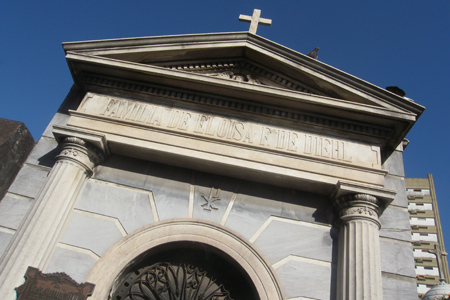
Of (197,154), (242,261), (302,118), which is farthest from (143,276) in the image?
(302,118)

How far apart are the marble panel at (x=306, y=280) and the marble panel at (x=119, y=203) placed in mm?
2398

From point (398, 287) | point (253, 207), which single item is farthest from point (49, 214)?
point (398, 287)

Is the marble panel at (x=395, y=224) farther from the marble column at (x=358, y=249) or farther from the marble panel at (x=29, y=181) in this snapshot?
the marble panel at (x=29, y=181)

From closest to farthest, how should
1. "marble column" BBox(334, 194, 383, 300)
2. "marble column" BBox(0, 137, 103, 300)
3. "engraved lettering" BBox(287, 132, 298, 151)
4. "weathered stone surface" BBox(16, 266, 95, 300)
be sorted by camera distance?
"weathered stone surface" BBox(16, 266, 95, 300), "marble column" BBox(334, 194, 383, 300), "marble column" BBox(0, 137, 103, 300), "engraved lettering" BBox(287, 132, 298, 151)

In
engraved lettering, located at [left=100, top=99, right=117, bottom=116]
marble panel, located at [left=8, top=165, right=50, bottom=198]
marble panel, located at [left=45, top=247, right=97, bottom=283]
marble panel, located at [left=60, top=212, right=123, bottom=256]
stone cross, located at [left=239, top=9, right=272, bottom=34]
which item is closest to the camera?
marble panel, located at [left=45, top=247, right=97, bottom=283]

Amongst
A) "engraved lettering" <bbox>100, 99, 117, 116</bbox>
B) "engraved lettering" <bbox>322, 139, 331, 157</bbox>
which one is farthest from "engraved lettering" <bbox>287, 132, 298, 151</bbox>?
"engraved lettering" <bbox>100, 99, 117, 116</bbox>

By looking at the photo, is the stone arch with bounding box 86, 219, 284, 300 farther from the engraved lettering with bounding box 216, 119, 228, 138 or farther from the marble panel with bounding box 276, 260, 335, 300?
the engraved lettering with bounding box 216, 119, 228, 138

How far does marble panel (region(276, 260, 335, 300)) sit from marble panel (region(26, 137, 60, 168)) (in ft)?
15.1

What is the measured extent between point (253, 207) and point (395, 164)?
2893 mm

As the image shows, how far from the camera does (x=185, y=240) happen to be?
238 inches

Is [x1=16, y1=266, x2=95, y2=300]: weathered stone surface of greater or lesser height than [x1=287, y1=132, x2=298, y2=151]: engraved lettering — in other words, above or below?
below

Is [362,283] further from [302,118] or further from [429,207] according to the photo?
[429,207]

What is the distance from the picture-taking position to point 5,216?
20.6 feet

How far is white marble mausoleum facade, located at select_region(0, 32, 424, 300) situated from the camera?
19.1 feet
